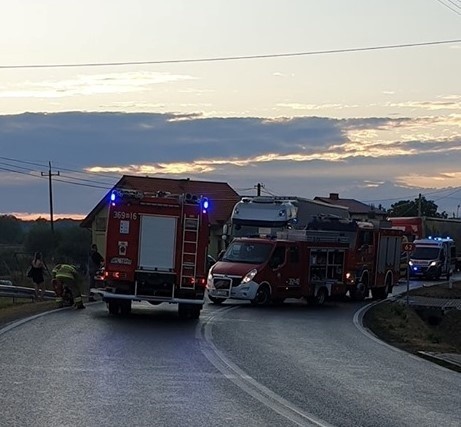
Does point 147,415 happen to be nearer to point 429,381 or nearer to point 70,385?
point 70,385

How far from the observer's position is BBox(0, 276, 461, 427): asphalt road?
10383 millimetres

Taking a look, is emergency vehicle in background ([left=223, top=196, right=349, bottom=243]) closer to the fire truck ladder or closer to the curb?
the curb

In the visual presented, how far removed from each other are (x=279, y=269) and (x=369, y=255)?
19.5 ft

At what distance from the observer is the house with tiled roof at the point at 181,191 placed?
7412 cm

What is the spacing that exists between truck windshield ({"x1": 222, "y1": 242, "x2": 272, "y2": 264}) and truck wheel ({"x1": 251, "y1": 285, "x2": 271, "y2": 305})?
0.89 metres

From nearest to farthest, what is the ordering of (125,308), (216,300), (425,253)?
(125,308), (216,300), (425,253)

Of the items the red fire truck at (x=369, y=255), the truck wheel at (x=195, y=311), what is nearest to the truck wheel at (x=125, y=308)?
the truck wheel at (x=195, y=311)

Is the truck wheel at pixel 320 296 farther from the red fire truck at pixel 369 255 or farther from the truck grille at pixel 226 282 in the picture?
the truck grille at pixel 226 282

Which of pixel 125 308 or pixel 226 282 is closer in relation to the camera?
pixel 125 308

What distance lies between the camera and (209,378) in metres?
13.1

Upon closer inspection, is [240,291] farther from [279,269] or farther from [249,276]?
[279,269]

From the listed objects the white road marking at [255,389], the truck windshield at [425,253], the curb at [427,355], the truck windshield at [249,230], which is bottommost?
the curb at [427,355]

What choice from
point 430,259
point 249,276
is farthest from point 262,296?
point 430,259

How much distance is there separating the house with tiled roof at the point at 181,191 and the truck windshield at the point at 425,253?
18.3 m
